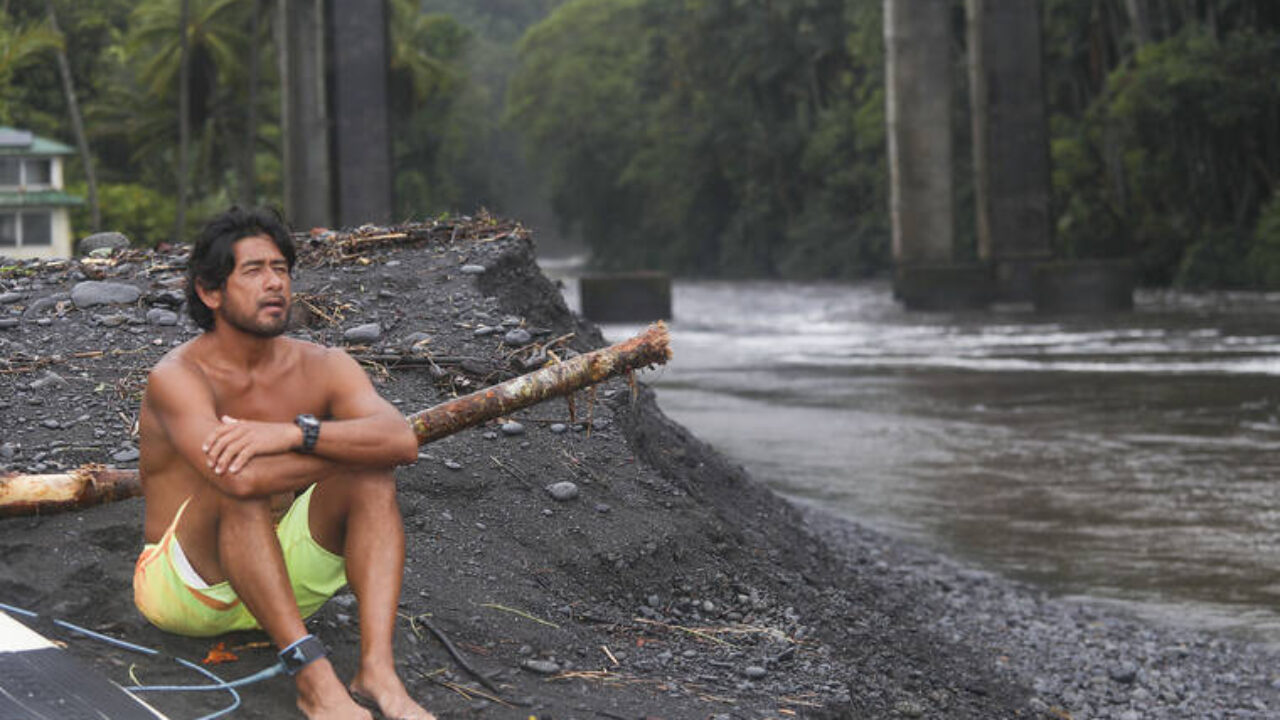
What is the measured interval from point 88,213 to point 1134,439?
40.1 metres

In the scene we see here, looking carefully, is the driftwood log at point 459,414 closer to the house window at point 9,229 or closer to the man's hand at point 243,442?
the man's hand at point 243,442

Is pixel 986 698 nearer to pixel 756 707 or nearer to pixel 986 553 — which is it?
pixel 756 707

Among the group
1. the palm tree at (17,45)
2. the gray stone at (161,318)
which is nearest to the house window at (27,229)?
the palm tree at (17,45)

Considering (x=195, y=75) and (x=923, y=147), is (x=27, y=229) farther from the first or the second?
(x=923, y=147)

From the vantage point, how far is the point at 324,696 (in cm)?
385

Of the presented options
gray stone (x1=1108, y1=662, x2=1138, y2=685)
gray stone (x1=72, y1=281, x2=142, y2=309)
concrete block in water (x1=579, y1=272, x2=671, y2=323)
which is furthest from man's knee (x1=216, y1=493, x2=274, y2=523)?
concrete block in water (x1=579, y1=272, x2=671, y2=323)

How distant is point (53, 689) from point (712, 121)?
6282 centimetres

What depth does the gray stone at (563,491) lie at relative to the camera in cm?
591

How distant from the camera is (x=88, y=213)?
46.8 meters

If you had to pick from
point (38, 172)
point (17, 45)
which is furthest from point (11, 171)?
point (17, 45)

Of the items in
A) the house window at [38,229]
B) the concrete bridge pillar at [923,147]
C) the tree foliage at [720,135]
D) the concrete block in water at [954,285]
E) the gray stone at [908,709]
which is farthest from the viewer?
the tree foliage at [720,135]

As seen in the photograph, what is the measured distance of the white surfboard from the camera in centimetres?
369

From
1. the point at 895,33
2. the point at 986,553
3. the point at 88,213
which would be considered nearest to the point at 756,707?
the point at 986,553

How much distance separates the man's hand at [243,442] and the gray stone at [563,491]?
2.07 m
